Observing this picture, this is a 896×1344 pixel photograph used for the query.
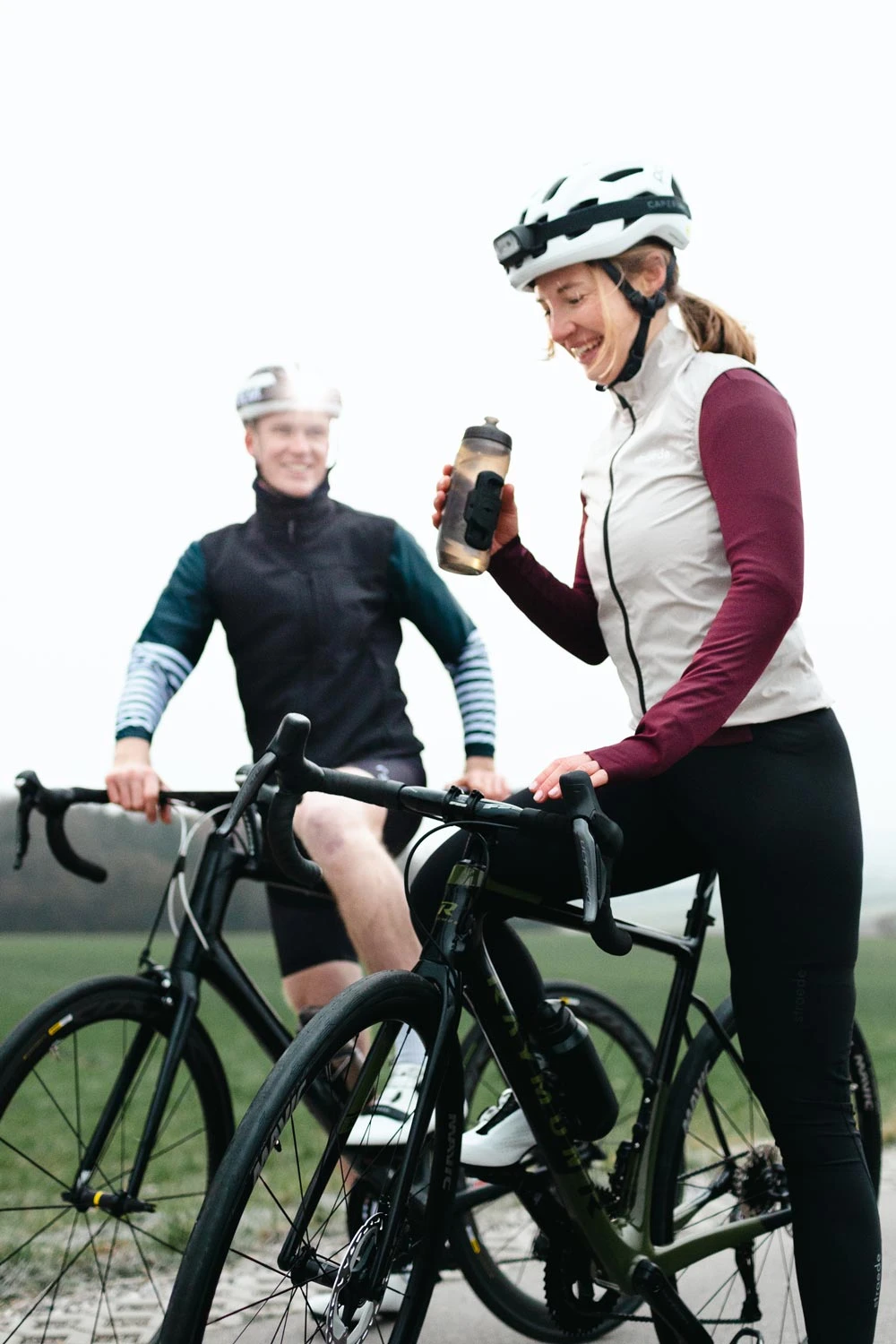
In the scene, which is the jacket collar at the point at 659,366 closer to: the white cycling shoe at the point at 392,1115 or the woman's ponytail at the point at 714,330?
the woman's ponytail at the point at 714,330

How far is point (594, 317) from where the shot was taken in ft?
8.81

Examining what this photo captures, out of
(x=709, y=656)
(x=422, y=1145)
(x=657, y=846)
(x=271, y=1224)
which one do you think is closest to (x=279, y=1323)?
(x=422, y=1145)

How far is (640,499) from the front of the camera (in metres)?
2.62

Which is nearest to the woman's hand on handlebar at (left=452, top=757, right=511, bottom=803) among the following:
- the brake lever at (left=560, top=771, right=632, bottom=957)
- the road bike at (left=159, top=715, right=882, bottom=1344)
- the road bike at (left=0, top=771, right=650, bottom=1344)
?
the road bike at (left=0, top=771, right=650, bottom=1344)

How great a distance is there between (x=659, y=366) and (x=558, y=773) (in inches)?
34.5

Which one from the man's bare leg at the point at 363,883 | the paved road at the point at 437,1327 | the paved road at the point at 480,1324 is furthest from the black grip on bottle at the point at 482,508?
the paved road at the point at 480,1324

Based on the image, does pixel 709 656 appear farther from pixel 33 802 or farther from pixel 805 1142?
pixel 33 802

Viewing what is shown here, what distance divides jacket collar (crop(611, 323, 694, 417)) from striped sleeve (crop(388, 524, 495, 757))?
116 cm

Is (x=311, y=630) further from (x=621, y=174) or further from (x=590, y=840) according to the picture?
(x=590, y=840)

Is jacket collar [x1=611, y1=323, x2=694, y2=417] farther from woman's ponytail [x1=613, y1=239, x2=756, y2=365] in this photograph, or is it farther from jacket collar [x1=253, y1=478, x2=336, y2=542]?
jacket collar [x1=253, y1=478, x2=336, y2=542]

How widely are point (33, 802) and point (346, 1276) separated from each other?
4.94 feet

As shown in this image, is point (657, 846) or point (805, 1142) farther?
point (657, 846)

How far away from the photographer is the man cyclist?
3680 millimetres

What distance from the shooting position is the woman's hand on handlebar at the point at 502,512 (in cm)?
280
